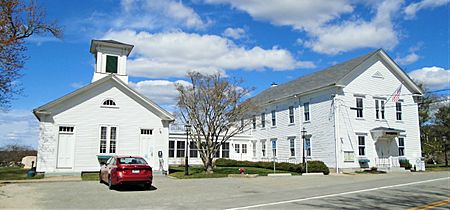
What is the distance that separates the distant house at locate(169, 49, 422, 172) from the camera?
95.9 feet

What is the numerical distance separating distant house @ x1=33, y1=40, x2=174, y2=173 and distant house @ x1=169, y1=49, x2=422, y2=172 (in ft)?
36.1

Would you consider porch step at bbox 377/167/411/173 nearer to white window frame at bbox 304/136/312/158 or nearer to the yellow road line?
white window frame at bbox 304/136/312/158

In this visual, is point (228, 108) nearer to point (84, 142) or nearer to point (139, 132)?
point (139, 132)

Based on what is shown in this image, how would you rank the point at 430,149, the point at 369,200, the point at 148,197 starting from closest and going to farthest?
1. the point at 369,200
2. the point at 148,197
3. the point at 430,149

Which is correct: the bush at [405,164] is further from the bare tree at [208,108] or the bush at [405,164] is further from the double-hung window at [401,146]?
the bare tree at [208,108]

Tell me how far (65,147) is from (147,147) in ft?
16.6

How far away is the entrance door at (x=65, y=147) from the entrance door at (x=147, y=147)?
4287mm

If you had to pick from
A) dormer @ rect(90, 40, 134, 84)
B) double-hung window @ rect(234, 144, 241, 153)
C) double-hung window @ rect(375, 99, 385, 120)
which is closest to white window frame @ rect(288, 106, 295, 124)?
double-hung window @ rect(375, 99, 385, 120)

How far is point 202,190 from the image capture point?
15672mm

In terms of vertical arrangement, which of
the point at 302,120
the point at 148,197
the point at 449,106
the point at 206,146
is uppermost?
the point at 449,106

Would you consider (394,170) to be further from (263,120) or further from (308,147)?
→ (263,120)

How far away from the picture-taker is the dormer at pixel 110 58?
92.2ft

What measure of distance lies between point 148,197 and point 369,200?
24.7 feet

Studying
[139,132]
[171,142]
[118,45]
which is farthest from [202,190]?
[171,142]
